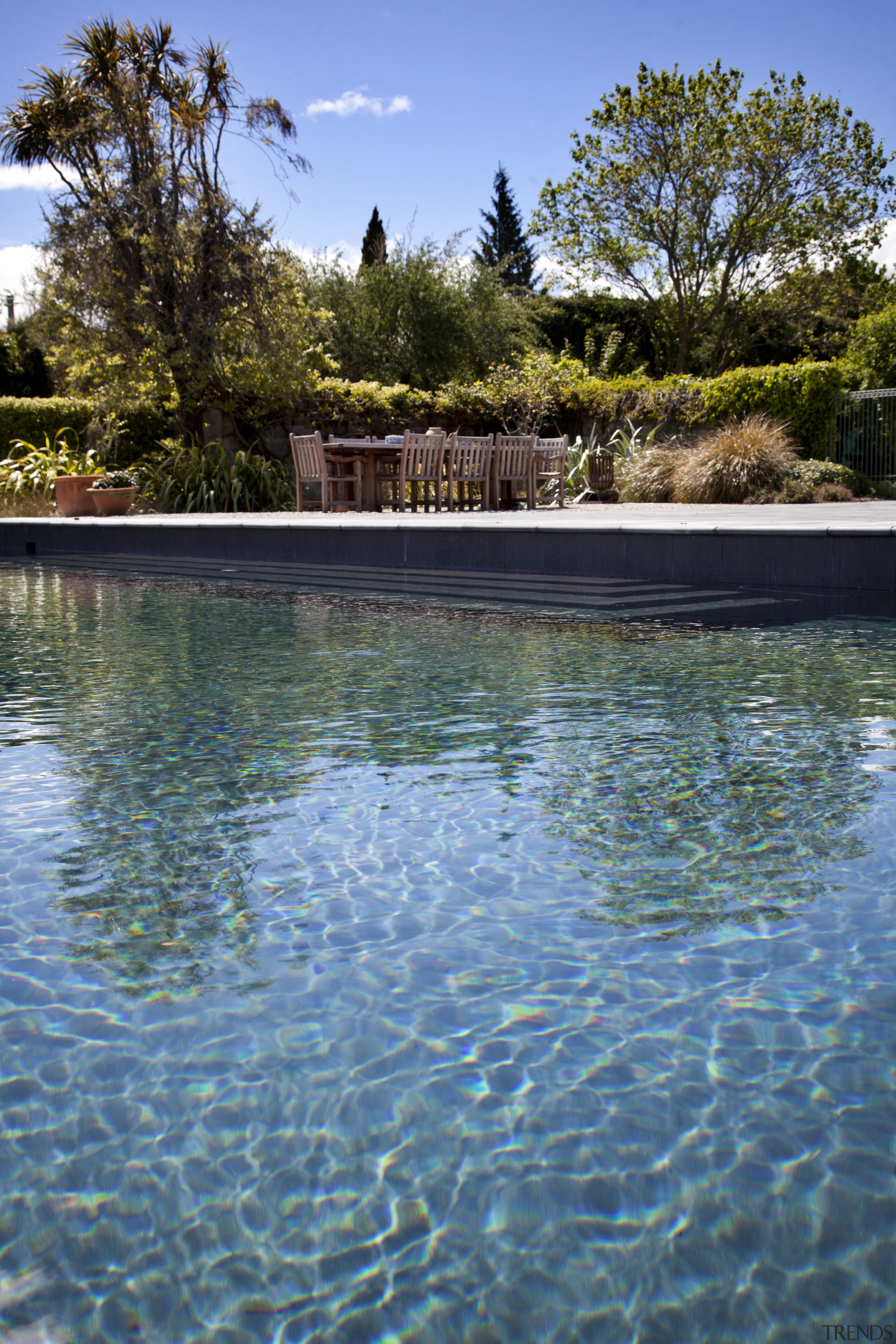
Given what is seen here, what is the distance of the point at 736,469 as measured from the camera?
12773mm

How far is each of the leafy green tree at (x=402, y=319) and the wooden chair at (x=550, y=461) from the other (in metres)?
10.4

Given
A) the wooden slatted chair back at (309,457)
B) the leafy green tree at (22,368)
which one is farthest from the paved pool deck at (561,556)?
the leafy green tree at (22,368)

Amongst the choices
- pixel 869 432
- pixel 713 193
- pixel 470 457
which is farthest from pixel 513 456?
pixel 713 193

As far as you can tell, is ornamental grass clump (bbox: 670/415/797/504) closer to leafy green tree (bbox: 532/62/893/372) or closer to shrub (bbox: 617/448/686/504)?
shrub (bbox: 617/448/686/504)

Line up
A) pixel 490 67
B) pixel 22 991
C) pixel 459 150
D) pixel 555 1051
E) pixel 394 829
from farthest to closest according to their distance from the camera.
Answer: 1. pixel 459 150
2. pixel 490 67
3. pixel 394 829
4. pixel 22 991
5. pixel 555 1051

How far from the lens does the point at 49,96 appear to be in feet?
46.9

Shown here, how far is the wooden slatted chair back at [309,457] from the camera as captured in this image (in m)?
10.9

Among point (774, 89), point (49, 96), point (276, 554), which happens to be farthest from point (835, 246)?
point (276, 554)

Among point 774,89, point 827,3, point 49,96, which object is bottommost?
point 49,96

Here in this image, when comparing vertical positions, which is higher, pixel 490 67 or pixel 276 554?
pixel 490 67

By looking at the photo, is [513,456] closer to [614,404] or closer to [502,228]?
[614,404]

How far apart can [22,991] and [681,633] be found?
160 inches

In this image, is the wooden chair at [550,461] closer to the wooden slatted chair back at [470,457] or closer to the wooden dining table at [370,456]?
the wooden slatted chair back at [470,457]

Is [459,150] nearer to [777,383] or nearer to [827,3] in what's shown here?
[827,3]
